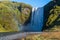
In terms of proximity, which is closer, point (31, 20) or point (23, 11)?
point (31, 20)

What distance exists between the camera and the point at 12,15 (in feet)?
473

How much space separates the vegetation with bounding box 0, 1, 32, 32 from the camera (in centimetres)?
13250

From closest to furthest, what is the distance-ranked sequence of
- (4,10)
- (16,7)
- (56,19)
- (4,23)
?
(56,19), (4,23), (4,10), (16,7)

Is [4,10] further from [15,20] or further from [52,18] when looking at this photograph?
[52,18]

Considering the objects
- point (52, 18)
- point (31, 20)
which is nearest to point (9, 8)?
point (31, 20)

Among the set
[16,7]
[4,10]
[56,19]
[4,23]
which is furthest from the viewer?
[16,7]

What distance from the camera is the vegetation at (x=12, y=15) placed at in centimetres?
13250

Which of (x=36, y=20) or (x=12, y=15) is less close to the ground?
(x=12, y=15)

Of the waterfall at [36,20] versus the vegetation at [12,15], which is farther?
the waterfall at [36,20]

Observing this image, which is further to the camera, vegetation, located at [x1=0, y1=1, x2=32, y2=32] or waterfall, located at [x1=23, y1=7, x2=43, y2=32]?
waterfall, located at [x1=23, y1=7, x2=43, y2=32]

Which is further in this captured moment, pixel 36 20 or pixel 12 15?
pixel 36 20

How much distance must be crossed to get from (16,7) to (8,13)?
13.4 metres

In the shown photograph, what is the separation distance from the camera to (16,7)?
157 m

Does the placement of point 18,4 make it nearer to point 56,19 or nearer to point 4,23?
point 4,23
